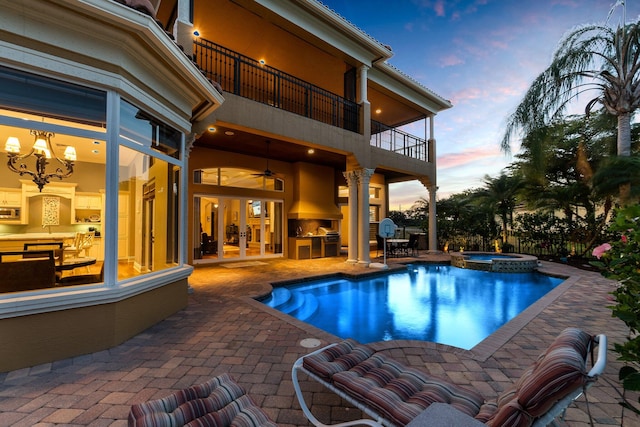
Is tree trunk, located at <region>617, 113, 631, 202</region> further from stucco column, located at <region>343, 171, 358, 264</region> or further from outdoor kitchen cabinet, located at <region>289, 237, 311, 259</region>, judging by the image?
outdoor kitchen cabinet, located at <region>289, 237, 311, 259</region>

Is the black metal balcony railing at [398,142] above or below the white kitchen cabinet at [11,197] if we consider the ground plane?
above

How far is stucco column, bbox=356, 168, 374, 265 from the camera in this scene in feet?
33.8

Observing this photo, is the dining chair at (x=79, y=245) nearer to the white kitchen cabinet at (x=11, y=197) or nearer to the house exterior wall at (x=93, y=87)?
the white kitchen cabinet at (x=11, y=197)

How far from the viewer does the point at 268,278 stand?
8070mm

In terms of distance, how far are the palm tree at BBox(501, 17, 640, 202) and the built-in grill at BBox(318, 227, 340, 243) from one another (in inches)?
394

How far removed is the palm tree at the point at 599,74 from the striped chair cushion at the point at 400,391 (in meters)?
12.2

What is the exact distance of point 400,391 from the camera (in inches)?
79.1

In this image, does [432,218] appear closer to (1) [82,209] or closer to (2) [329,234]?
(2) [329,234]

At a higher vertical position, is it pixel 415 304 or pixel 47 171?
pixel 47 171

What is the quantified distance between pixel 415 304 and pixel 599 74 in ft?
37.0

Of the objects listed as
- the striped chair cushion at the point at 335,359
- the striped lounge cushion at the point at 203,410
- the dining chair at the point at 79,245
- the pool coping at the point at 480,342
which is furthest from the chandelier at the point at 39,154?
the striped chair cushion at the point at 335,359

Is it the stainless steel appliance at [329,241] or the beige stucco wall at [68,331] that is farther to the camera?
the stainless steel appliance at [329,241]

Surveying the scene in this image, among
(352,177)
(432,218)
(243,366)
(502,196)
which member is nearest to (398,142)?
(352,177)

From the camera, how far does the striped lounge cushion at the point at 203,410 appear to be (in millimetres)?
1645
